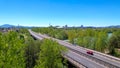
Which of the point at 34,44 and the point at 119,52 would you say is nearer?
the point at 34,44

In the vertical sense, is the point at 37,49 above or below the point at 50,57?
below

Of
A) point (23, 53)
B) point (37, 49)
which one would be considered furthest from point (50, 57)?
point (37, 49)

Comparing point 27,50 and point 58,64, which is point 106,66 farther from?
point 27,50

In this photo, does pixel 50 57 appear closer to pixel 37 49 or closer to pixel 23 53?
pixel 23 53

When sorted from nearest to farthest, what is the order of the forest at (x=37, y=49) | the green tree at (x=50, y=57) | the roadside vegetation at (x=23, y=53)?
the roadside vegetation at (x=23, y=53) < the forest at (x=37, y=49) < the green tree at (x=50, y=57)

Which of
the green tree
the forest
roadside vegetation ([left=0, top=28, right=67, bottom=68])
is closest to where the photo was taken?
roadside vegetation ([left=0, top=28, right=67, bottom=68])

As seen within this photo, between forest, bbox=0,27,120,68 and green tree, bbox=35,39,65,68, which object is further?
green tree, bbox=35,39,65,68

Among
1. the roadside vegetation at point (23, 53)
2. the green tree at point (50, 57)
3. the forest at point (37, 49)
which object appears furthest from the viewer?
the green tree at point (50, 57)

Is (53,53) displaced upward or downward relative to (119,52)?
upward

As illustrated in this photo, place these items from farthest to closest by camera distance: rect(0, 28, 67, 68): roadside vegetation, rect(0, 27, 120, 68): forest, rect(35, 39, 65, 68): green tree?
1. rect(35, 39, 65, 68): green tree
2. rect(0, 27, 120, 68): forest
3. rect(0, 28, 67, 68): roadside vegetation

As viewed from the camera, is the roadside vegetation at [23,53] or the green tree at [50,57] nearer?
the roadside vegetation at [23,53]

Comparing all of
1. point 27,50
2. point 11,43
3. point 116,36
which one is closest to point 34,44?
point 27,50
